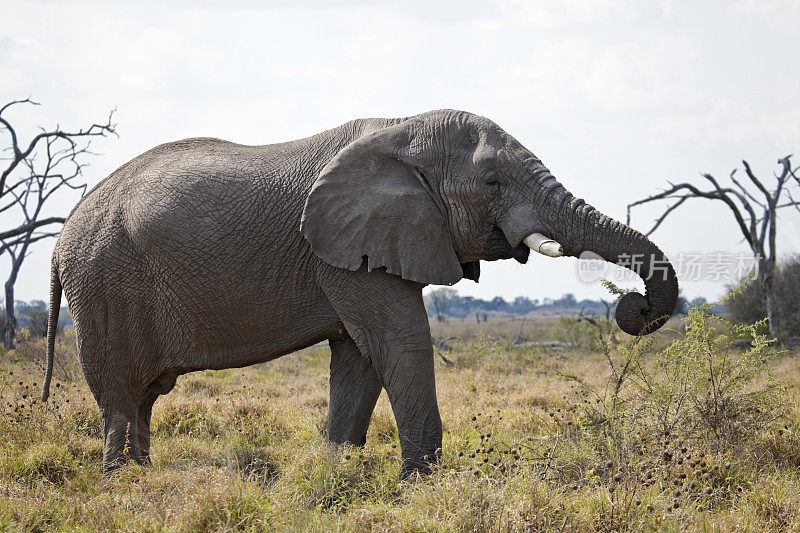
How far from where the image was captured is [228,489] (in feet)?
13.8

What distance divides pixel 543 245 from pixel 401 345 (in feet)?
3.87

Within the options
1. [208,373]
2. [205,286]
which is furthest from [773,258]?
[205,286]

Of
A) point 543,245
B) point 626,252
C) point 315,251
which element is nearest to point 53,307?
point 315,251

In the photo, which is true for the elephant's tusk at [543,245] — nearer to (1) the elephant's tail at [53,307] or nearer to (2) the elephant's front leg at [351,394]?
(2) the elephant's front leg at [351,394]

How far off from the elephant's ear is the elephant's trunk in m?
0.80

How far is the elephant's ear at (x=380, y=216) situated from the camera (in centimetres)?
515

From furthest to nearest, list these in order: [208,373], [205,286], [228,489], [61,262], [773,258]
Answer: [773,258] → [208,373] → [61,262] → [205,286] → [228,489]

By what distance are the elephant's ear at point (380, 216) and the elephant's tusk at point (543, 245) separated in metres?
0.54

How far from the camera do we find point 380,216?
520cm

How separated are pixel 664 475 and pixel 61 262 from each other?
4.83 meters

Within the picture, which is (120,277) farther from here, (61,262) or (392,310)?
(392,310)

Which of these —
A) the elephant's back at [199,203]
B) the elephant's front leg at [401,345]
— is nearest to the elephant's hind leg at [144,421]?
the elephant's back at [199,203]

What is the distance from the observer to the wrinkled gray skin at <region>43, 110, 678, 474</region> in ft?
16.8

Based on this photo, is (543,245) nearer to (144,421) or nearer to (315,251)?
(315,251)
